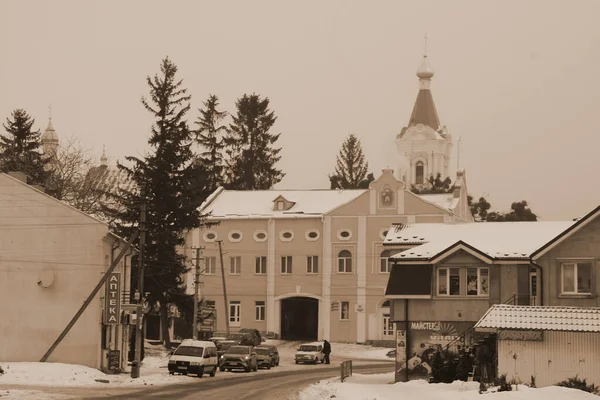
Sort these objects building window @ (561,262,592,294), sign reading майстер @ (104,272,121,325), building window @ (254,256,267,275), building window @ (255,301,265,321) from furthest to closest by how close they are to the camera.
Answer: building window @ (254,256,267,275)
building window @ (255,301,265,321)
sign reading майстер @ (104,272,121,325)
building window @ (561,262,592,294)

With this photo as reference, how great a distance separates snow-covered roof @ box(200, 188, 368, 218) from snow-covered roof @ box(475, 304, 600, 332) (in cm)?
5122

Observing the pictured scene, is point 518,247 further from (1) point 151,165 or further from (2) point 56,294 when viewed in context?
(1) point 151,165

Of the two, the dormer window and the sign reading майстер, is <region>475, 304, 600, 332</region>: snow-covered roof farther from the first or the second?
the dormer window

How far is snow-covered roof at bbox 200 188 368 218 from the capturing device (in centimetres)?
9912

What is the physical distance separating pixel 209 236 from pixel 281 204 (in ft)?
20.8

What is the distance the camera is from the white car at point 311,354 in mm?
76938

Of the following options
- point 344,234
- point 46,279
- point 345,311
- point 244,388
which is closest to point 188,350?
point 46,279

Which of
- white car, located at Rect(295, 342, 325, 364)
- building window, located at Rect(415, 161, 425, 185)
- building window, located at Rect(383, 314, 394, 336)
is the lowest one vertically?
white car, located at Rect(295, 342, 325, 364)

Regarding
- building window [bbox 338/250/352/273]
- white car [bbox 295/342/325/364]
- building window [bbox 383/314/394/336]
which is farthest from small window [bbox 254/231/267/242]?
white car [bbox 295/342/325/364]

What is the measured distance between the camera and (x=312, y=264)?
3834 inches

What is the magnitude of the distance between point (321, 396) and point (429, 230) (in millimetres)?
16386

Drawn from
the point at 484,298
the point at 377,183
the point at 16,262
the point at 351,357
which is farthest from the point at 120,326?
the point at 377,183

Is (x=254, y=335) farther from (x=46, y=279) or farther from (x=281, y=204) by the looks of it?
(x=46, y=279)

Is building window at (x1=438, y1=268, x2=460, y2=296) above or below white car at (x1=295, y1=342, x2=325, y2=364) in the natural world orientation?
above
